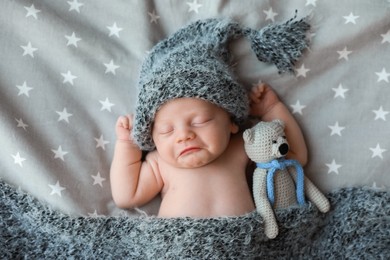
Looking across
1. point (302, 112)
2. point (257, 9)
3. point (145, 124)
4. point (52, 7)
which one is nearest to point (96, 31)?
point (52, 7)

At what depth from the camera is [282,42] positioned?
1306 mm

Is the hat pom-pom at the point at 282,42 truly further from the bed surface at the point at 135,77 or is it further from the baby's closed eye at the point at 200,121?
the baby's closed eye at the point at 200,121

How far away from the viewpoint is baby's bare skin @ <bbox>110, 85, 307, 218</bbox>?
4.03 ft

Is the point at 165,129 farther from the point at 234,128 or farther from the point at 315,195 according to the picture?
the point at 315,195

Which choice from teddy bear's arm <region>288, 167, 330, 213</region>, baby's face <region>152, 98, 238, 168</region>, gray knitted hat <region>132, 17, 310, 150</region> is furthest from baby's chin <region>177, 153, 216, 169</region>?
teddy bear's arm <region>288, 167, 330, 213</region>

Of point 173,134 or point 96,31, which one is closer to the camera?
point 173,134

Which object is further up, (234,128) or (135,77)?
(135,77)

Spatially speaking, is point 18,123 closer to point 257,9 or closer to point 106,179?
point 106,179

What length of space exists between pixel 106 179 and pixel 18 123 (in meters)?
0.25

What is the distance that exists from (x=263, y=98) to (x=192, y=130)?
0.75 ft

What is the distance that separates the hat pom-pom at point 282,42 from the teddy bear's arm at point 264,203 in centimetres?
27

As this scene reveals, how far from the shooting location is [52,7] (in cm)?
136

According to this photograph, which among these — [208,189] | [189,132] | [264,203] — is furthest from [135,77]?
[264,203]

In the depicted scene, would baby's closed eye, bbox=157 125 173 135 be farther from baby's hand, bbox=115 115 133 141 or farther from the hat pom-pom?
the hat pom-pom
